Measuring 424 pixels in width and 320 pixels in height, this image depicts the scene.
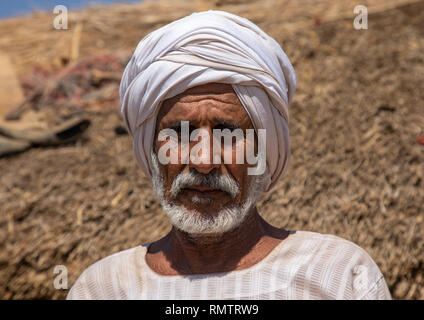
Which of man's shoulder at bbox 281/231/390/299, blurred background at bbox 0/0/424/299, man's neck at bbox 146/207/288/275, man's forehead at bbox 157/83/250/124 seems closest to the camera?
man's shoulder at bbox 281/231/390/299

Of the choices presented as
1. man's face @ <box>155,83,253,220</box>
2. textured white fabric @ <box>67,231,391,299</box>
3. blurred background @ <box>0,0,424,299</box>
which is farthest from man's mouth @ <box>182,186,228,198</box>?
blurred background @ <box>0,0,424,299</box>

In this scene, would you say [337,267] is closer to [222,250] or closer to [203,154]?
[222,250]

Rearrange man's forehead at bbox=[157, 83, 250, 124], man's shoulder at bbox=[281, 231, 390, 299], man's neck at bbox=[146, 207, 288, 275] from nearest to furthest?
man's shoulder at bbox=[281, 231, 390, 299] → man's forehead at bbox=[157, 83, 250, 124] → man's neck at bbox=[146, 207, 288, 275]

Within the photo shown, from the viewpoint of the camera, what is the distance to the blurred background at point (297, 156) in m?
3.94

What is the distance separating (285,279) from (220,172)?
44 centimetres

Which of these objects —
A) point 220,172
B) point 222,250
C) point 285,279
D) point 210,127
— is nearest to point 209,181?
point 220,172

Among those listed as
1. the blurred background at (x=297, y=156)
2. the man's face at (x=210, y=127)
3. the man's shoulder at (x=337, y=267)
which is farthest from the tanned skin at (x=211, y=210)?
the blurred background at (x=297, y=156)

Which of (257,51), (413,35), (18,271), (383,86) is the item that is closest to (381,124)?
(383,86)

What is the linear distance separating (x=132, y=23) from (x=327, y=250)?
22.6 feet

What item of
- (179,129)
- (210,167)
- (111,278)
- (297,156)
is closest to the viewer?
(210,167)

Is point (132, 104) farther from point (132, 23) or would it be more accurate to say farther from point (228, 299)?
point (132, 23)

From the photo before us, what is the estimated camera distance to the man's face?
1.94 metres

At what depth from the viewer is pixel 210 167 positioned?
1.90 metres

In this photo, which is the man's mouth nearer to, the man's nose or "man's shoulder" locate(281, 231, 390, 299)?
the man's nose
